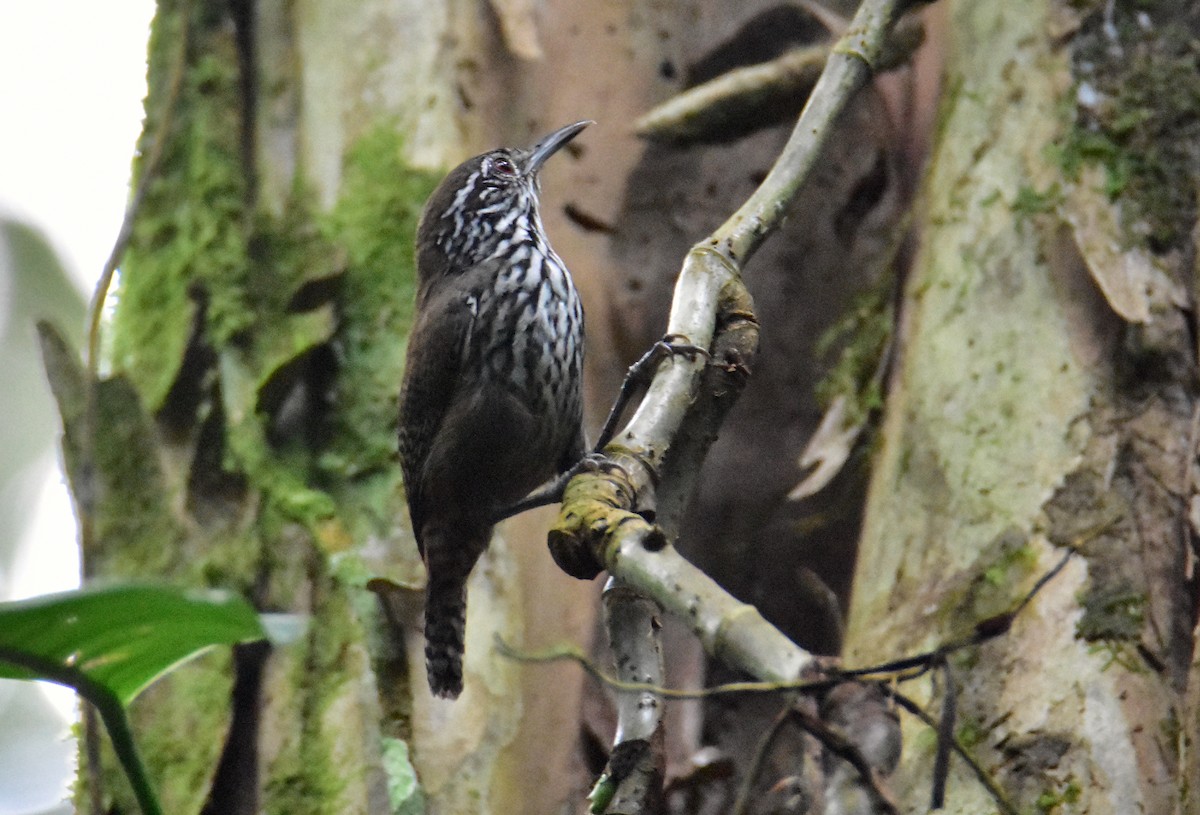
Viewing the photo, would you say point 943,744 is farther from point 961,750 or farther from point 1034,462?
point 1034,462

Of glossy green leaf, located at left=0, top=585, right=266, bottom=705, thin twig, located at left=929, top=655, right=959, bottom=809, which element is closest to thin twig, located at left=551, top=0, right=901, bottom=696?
thin twig, located at left=929, top=655, right=959, bottom=809

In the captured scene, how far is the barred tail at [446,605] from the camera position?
3.31 m

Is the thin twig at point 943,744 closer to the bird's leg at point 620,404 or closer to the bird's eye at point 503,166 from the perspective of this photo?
the bird's leg at point 620,404

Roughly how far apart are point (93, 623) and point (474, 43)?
2832mm

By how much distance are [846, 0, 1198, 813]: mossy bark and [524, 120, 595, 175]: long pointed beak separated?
108 cm

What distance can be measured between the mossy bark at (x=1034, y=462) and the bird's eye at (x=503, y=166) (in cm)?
126

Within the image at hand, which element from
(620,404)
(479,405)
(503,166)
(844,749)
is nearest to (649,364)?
(620,404)

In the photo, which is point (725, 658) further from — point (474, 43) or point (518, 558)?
point (474, 43)

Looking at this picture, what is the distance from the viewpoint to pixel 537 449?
11.8 feet

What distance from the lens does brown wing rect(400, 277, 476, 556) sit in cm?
351

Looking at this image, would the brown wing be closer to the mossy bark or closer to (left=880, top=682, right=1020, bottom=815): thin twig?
the mossy bark

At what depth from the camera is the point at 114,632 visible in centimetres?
195

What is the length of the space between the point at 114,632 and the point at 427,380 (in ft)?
5.38

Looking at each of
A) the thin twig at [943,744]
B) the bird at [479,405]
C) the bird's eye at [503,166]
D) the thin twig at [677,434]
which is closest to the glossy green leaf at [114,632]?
the thin twig at [677,434]
